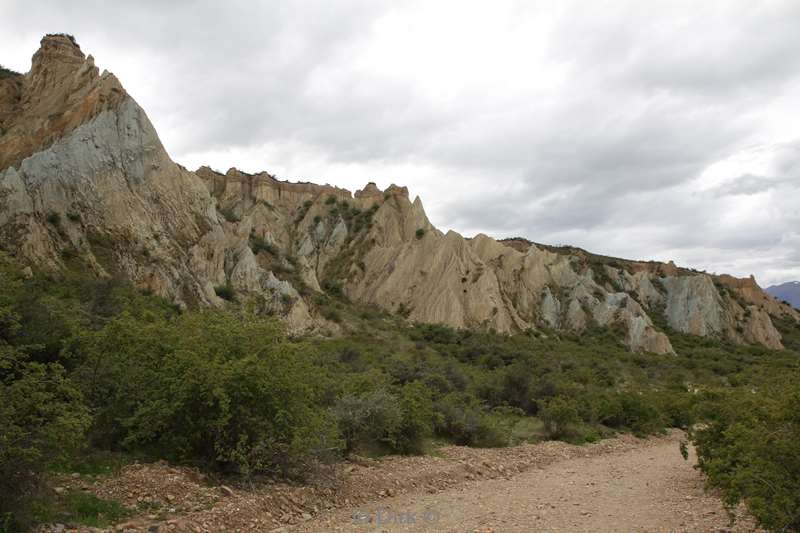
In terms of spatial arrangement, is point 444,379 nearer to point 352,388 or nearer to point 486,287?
point 352,388

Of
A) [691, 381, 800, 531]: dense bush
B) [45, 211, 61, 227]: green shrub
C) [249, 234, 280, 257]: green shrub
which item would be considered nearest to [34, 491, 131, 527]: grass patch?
[691, 381, 800, 531]: dense bush

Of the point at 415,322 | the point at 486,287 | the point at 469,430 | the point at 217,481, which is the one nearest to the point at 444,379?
the point at 469,430

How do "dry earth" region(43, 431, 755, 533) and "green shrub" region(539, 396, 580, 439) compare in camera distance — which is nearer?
"dry earth" region(43, 431, 755, 533)

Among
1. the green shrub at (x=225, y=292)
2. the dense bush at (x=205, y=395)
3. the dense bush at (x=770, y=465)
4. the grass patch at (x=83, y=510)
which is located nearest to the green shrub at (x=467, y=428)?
the dense bush at (x=205, y=395)

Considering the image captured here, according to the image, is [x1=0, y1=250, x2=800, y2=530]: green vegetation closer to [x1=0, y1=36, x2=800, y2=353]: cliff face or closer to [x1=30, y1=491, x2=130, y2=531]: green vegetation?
[x1=30, y1=491, x2=130, y2=531]: green vegetation

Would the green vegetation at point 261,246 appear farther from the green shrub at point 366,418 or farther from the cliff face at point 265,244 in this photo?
the green shrub at point 366,418

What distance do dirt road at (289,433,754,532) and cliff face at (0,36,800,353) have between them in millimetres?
22214

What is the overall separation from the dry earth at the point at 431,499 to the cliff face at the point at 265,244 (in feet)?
68.4

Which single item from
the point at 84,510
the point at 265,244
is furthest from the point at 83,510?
the point at 265,244

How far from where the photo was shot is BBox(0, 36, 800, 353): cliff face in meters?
29.6

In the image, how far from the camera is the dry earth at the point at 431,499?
848 cm

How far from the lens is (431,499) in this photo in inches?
434

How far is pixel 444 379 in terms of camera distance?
837 inches

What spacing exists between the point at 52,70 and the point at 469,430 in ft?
115
